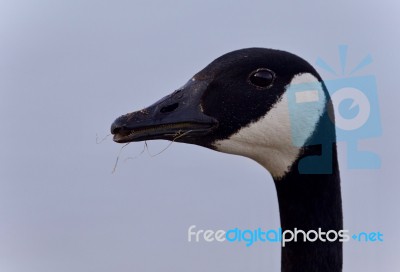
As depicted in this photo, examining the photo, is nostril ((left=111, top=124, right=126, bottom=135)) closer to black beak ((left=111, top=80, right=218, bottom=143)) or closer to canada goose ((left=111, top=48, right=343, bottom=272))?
black beak ((left=111, top=80, right=218, bottom=143))

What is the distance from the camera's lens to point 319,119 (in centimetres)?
341

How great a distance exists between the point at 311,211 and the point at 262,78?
889 millimetres

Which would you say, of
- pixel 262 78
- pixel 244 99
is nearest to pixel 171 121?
pixel 244 99

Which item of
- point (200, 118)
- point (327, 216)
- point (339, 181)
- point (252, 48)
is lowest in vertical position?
point (327, 216)

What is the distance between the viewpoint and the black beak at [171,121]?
3201 millimetres

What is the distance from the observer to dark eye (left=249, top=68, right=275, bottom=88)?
3.40 meters

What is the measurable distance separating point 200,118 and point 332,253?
1250 mm

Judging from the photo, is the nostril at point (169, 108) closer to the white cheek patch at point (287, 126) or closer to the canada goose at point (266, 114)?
the canada goose at point (266, 114)

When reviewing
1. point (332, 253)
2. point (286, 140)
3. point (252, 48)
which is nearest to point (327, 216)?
point (332, 253)

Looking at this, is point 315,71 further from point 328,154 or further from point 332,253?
point 332,253

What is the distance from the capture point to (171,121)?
3.22m

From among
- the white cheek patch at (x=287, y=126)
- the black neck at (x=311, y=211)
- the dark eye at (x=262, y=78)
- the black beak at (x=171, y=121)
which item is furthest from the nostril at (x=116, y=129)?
the black neck at (x=311, y=211)

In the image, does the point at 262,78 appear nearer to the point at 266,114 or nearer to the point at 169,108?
the point at 266,114

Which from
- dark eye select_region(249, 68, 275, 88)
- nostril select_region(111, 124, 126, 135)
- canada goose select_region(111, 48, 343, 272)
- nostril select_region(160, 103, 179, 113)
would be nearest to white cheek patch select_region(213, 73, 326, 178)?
canada goose select_region(111, 48, 343, 272)
